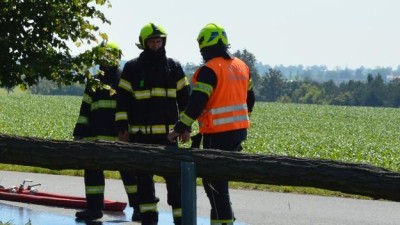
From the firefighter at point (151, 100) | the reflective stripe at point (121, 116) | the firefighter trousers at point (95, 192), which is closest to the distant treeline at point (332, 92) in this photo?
the firefighter trousers at point (95, 192)

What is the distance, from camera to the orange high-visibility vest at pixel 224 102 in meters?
7.53

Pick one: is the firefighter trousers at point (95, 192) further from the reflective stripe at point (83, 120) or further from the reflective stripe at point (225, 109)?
the reflective stripe at point (225, 109)

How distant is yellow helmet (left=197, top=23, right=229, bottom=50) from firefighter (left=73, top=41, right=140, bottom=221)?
1580 mm

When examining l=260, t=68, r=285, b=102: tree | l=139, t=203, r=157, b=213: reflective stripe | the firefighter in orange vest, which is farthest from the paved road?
l=260, t=68, r=285, b=102: tree

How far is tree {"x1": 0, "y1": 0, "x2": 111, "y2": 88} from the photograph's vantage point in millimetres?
8141

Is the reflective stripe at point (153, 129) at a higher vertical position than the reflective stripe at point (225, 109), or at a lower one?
lower

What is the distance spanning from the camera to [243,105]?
771 cm

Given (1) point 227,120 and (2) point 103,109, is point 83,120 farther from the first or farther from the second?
(1) point 227,120

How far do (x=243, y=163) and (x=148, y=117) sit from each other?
2.22m

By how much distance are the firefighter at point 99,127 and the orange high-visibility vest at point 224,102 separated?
5.35 ft

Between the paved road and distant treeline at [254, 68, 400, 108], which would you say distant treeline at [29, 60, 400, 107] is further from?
the paved road

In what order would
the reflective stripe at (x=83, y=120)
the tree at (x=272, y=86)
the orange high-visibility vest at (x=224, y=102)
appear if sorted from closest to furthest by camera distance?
the orange high-visibility vest at (x=224, y=102), the reflective stripe at (x=83, y=120), the tree at (x=272, y=86)

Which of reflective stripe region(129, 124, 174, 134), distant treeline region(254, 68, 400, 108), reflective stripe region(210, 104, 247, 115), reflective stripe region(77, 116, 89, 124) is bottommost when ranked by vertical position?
distant treeline region(254, 68, 400, 108)

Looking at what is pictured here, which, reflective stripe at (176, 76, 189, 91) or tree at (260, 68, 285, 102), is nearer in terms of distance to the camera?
reflective stripe at (176, 76, 189, 91)
